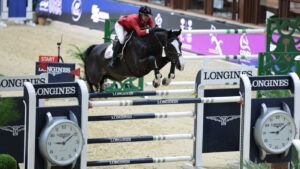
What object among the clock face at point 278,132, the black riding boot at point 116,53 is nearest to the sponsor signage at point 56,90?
the clock face at point 278,132

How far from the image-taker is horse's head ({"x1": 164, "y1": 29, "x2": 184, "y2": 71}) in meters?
12.0

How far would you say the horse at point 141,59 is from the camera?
39.8 ft

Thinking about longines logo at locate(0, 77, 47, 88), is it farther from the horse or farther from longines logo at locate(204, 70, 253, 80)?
the horse

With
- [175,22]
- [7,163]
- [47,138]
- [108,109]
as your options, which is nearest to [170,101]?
[47,138]

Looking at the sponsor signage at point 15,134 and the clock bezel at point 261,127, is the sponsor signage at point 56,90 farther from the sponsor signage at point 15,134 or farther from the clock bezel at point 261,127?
the clock bezel at point 261,127

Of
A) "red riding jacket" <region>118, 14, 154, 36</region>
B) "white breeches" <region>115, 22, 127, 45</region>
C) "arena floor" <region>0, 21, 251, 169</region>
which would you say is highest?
"red riding jacket" <region>118, 14, 154, 36</region>

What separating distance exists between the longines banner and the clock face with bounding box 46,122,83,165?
10.4 metres

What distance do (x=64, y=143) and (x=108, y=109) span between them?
6901mm

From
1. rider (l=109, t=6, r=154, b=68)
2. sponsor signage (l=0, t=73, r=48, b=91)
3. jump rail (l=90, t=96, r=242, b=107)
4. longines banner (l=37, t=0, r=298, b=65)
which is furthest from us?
longines banner (l=37, t=0, r=298, b=65)

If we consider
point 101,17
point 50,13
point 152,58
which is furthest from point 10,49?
point 152,58

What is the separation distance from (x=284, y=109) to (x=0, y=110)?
3.27 metres

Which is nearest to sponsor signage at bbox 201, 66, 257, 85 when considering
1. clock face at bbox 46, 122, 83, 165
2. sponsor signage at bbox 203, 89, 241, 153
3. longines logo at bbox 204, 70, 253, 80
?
longines logo at bbox 204, 70, 253, 80

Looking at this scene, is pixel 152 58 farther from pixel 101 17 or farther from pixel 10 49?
pixel 101 17

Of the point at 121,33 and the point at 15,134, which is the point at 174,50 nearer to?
the point at 121,33
